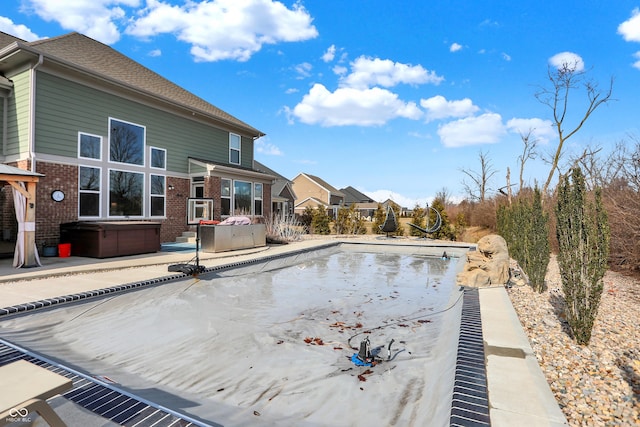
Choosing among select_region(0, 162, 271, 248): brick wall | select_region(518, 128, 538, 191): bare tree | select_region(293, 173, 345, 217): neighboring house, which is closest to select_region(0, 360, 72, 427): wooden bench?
select_region(0, 162, 271, 248): brick wall

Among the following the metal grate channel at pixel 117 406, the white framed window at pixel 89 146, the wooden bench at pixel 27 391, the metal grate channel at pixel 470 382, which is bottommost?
the metal grate channel at pixel 117 406

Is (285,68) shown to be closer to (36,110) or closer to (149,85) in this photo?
(149,85)

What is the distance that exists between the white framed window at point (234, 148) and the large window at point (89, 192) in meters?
6.44

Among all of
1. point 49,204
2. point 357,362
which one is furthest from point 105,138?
point 357,362

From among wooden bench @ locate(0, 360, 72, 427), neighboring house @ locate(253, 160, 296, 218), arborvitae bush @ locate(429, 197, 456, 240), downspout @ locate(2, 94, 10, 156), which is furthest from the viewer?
neighboring house @ locate(253, 160, 296, 218)

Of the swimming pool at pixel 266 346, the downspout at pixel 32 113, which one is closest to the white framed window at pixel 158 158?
the downspout at pixel 32 113

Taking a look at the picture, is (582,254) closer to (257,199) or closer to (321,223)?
(257,199)

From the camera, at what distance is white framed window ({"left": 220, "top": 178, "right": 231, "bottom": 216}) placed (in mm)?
14312

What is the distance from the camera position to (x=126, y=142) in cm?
1137

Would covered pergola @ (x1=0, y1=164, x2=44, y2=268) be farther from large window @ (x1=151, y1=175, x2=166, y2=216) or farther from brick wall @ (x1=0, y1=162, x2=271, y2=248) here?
large window @ (x1=151, y1=175, x2=166, y2=216)

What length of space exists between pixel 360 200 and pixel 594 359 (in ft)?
184

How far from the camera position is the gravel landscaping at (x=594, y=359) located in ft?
7.75

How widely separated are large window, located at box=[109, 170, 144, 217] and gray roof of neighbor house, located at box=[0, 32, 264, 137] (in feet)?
9.59

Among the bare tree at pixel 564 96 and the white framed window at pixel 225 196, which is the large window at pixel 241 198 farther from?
the bare tree at pixel 564 96
